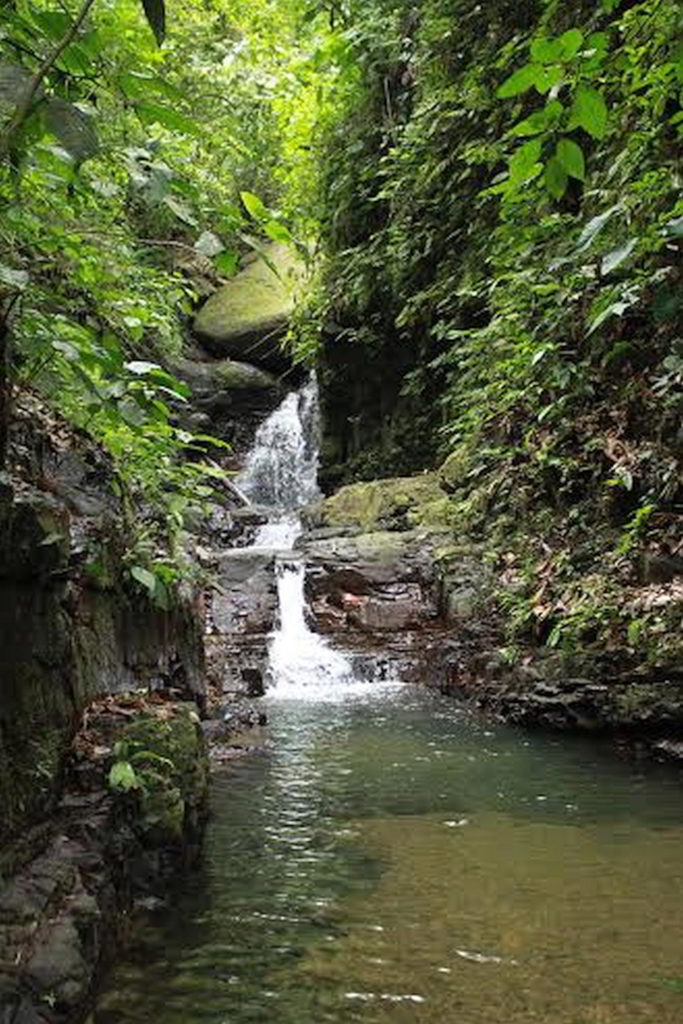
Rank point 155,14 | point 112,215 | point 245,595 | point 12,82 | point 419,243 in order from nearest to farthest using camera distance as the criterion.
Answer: point 155,14, point 12,82, point 112,215, point 245,595, point 419,243

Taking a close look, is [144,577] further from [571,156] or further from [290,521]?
[290,521]

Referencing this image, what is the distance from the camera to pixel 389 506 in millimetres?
12477

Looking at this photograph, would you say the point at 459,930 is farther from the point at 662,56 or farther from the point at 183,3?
the point at 183,3

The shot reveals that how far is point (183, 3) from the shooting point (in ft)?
40.2

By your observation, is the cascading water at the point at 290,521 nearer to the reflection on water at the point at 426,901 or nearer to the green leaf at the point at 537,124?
the reflection on water at the point at 426,901

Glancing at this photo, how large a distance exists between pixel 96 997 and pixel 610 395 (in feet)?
22.5

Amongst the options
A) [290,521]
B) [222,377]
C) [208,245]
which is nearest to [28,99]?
[208,245]

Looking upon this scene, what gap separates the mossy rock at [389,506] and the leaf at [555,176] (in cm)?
936

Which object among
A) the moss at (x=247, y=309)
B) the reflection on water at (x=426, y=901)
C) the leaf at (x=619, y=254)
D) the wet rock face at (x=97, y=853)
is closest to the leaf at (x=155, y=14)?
the leaf at (x=619, y=254)

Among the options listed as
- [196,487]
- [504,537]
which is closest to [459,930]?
[196,487]

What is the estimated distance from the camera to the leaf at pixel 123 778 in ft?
11.2

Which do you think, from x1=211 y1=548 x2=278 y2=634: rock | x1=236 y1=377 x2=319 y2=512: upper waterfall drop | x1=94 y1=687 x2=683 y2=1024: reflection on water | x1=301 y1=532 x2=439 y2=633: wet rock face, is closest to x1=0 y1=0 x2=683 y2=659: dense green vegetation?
x1=301 y1=532 x2=439 y2=633: wet rock face

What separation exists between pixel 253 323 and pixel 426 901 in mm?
19061

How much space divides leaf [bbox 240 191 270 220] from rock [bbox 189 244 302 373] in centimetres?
1862
